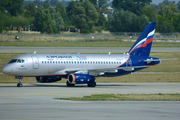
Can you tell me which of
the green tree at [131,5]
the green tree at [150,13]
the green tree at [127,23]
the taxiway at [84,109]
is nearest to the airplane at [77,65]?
the taxiway at [84,109]

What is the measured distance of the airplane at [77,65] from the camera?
41.2m

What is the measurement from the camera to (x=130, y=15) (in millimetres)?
157000

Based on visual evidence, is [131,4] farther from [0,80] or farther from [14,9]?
[0,80]

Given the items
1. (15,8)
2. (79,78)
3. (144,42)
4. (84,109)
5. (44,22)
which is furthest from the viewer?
(15,8)

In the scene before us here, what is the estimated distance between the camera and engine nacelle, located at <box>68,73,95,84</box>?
4128 centimetres

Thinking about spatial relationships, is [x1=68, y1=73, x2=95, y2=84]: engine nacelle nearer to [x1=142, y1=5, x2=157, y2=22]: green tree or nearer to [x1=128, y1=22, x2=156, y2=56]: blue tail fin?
[x1=128, y1=22, x2=156, y2=56]: blue tail fin

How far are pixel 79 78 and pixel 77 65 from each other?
2.99 meters

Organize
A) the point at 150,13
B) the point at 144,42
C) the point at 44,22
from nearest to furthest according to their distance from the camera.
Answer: the point at 144,42 → the point at 44,22 → the point at 150,13

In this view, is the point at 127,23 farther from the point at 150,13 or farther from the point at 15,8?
the point at 15,8

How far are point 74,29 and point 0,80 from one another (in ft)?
407

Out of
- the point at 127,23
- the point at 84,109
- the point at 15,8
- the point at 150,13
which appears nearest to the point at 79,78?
the point at 84,109

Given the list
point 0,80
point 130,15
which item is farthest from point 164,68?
point 130,15

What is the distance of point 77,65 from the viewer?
44.1 metres

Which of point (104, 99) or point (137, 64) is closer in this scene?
point (104, 99)
